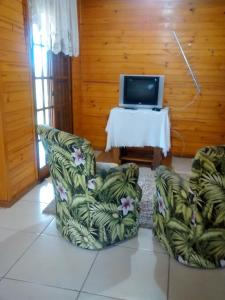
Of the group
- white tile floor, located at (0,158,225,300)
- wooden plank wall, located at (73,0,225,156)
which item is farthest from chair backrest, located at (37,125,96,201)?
wooden plank wall, located at (73,0,225,156)

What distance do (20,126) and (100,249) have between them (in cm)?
145

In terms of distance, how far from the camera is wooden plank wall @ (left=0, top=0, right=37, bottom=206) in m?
2.40

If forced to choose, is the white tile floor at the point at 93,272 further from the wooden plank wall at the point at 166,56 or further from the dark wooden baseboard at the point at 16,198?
the wooden plank wall at the point at 166,56

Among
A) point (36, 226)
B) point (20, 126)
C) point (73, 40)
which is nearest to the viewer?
point (36, 226)

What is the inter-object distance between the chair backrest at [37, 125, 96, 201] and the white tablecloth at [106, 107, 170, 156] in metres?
1.73

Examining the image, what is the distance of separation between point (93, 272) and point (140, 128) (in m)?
2.12

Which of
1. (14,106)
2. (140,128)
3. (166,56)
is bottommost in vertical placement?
(140,128)

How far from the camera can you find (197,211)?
169 centimetres

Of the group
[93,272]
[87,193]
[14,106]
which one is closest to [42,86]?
[14,106]

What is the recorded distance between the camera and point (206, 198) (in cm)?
162

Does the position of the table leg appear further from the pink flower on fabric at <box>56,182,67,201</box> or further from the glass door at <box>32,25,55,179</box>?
the pink flower on fabric at <box>56,182,67,201</box>

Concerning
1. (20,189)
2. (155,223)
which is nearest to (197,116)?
(155,223)

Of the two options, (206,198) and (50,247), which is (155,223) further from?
(50,247)

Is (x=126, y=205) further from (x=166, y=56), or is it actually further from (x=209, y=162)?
(x=166, y=56)
